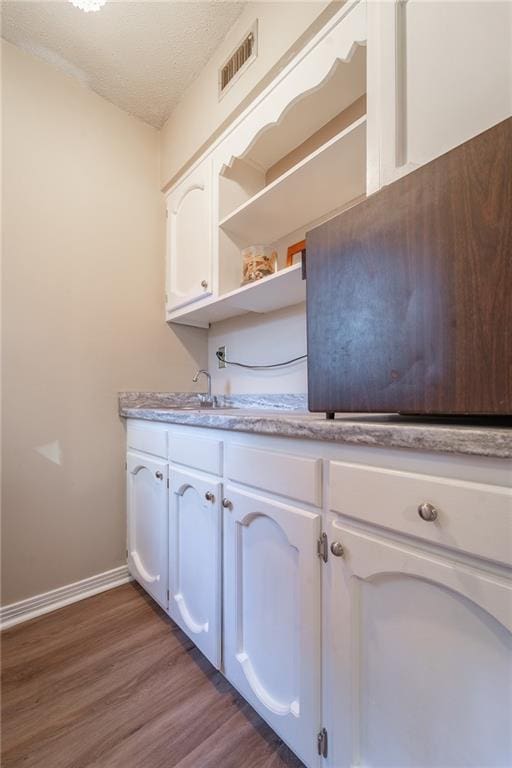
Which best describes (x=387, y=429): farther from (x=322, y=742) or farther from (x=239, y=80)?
(x=239, y=80)

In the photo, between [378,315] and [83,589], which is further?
[83,589]

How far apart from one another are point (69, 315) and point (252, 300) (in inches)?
34.8

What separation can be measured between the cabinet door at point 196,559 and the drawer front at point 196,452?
0.13ft

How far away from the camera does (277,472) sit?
2.49 feet

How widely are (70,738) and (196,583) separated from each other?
48 cm

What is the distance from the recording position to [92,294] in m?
1.57

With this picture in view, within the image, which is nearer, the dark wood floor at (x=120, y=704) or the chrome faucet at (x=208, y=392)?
the dark wood floor at (x=120, y=704)

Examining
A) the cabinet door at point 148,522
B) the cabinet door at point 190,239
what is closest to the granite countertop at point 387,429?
the cabinet door at point 148,522

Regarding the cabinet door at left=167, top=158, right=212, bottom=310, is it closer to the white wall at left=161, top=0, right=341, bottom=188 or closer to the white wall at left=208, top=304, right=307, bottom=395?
the white wall at left=161, top=0, right=341, bottom=188

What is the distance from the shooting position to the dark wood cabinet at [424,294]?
1.55 feet

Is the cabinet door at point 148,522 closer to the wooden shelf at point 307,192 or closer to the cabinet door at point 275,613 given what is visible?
the cabinet door at point 275,613

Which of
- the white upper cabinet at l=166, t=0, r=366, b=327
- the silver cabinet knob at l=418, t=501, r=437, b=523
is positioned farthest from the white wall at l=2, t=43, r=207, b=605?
the silver cabinet knob at l=418, t=501, r=437, b=523

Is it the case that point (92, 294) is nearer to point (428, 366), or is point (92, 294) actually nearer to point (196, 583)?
point (196, 583)

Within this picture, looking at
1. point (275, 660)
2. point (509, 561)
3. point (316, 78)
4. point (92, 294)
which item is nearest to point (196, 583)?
point (275, 660)
